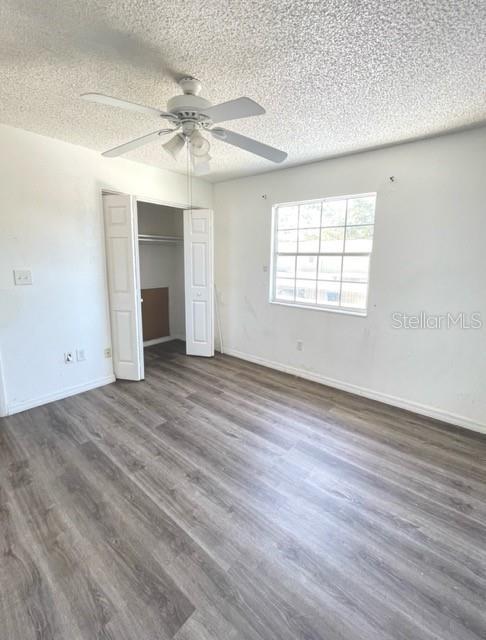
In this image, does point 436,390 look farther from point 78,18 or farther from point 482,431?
point 78,18

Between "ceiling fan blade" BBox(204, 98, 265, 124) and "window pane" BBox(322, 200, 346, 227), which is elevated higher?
"ceiling fan blade" BBox(204, 98, 265, 124)

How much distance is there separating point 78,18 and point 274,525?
2.72 meters

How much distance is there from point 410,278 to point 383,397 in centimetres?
127

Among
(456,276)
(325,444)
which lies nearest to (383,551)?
(325,444)

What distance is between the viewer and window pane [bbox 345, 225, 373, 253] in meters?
3.07

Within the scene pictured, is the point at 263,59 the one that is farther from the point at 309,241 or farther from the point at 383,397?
the point at 383,397

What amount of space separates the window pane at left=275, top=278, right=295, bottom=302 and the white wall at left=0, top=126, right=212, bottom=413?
2.13 metres

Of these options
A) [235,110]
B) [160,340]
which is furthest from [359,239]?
[160,340]

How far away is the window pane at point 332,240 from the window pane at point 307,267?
7.2 inches

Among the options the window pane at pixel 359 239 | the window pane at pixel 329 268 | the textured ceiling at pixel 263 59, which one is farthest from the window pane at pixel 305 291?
the textured ceiling at pixel 263 59

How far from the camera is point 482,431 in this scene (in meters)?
2.58

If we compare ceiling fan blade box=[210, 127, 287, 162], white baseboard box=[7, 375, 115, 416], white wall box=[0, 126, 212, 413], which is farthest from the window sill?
white baseboard box=[7, 375, 115, 416]

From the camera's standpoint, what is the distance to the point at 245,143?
185 centimetres

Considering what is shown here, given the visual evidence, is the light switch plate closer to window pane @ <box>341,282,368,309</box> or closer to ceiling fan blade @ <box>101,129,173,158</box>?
ceiling fan blade @ <box>101,129,173,158</box>
